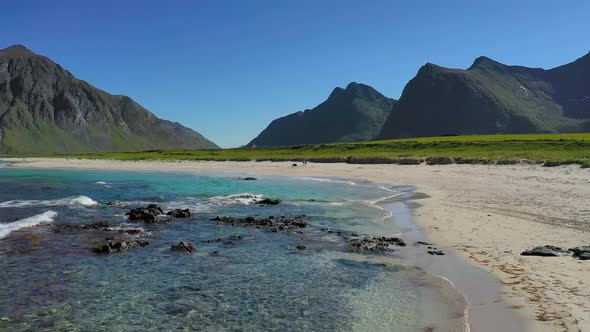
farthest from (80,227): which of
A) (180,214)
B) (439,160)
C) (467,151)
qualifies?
(467,151)

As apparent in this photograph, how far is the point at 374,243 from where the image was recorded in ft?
64.4

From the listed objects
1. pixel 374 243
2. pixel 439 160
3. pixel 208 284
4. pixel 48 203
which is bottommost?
pixel 208 284

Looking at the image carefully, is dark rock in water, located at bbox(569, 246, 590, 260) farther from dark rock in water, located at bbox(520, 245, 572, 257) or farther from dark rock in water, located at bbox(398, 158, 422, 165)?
dark rock in water, located at bbox(398, 158, 422, 165)

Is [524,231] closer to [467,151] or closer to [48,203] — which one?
[48,203]

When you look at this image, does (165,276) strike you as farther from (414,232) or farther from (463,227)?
(463,227)

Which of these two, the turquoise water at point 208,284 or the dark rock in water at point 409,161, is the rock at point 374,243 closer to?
the turquoise water at point 208,284

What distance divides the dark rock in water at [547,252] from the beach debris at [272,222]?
476 inches

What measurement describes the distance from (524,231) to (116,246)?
1825 cm

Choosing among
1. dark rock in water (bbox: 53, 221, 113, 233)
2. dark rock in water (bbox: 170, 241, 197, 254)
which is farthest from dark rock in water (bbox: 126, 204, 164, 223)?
dark rock in water (bbox: 170, 241, 197, 254)

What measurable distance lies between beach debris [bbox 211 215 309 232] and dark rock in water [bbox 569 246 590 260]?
1337 cm

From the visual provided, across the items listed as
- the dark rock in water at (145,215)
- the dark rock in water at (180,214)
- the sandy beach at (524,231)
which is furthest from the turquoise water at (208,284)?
the dark rock in water at (180,214)

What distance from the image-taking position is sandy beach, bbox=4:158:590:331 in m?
11.0

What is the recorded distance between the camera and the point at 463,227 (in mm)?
22203

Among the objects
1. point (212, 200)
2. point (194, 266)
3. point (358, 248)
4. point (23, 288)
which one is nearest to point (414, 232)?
point (358, 248)
